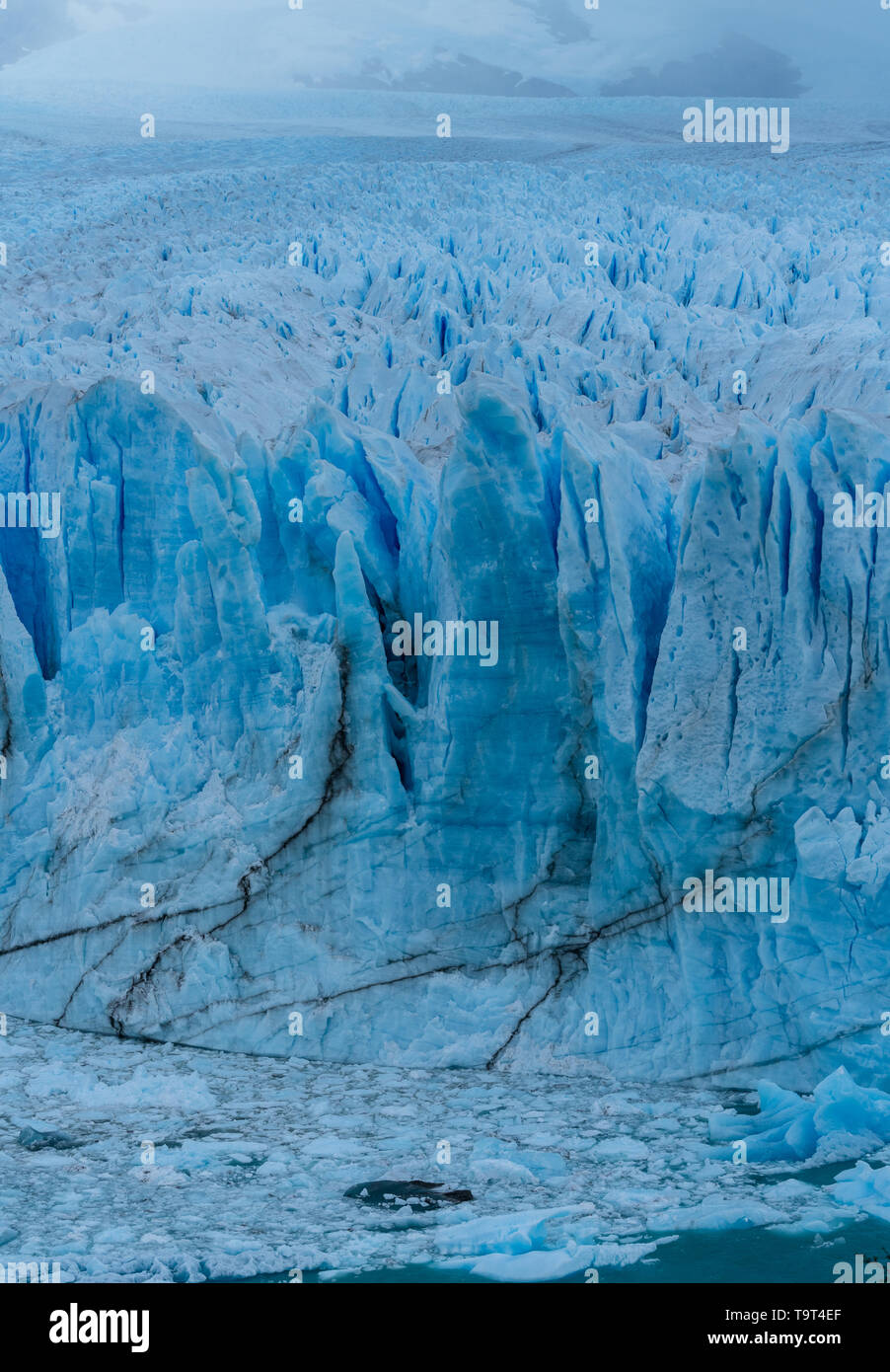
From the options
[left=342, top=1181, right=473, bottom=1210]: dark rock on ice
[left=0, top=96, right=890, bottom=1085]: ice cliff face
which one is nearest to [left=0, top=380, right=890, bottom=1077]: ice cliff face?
[left=0, top=96, right=890, bottom=1085]: ice cliff face

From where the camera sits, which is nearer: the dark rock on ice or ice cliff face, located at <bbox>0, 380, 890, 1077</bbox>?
the dark rock on ice

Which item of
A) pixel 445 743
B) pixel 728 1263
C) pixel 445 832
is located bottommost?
pixel 728 1263

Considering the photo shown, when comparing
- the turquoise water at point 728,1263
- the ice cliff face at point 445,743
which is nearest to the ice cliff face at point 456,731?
the ice cliff face at point 445,743

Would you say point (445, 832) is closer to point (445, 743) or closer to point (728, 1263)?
point (445, 743)

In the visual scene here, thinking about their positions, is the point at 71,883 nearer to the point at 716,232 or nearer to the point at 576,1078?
the point at 576,1078

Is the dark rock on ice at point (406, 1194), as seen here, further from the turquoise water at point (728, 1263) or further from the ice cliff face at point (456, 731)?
the ice cliff face at point (456, 731)

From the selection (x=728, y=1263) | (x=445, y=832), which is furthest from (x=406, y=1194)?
(x=445, y=832)

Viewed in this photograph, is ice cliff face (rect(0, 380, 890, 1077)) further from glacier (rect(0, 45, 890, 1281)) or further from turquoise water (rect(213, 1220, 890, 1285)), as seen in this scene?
turquoise water (rect(213, 1220, 890, 1285))

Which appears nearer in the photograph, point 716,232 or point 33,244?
point 716,232

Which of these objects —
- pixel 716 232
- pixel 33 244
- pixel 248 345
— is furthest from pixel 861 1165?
pixel 33 244
